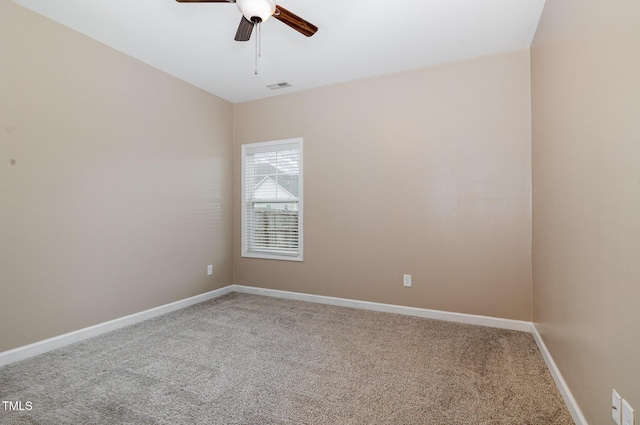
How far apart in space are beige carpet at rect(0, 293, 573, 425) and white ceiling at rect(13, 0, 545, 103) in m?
2.72

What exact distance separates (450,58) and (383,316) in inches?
110

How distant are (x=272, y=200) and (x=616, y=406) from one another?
3.77 metres

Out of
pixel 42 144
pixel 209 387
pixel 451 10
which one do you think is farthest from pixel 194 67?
pixel 209 387

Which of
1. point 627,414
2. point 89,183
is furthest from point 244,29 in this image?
point 627,414

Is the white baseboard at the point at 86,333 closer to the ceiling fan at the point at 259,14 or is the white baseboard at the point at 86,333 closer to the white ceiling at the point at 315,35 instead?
the white ceiling at the point at 315,35

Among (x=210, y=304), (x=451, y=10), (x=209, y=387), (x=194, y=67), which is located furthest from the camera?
(x=210, y=304)

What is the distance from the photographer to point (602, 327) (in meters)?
1.39

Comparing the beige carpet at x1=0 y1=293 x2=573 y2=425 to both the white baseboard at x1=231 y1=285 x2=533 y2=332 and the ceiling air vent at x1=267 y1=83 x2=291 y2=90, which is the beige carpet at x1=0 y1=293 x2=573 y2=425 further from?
the ceiling air vent at x1=267 y1=83 x2=291 y2=90

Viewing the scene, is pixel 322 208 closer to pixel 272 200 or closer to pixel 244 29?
pixel 272 200

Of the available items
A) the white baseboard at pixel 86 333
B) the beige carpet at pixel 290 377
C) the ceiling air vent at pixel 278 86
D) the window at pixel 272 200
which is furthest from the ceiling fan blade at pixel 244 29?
the white baseboard at pixel 86 333

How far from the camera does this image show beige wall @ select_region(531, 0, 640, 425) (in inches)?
45.9

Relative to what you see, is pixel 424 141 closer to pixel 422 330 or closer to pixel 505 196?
pixel 505 196

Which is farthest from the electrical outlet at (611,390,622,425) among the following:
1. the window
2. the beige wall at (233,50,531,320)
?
the window

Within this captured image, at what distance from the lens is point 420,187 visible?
3480 millimetres
